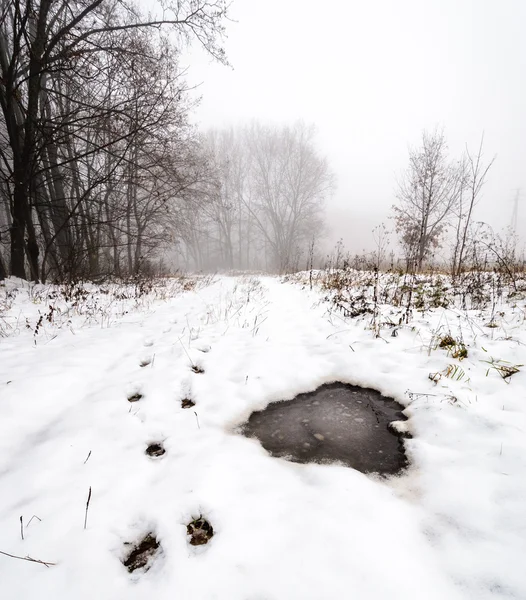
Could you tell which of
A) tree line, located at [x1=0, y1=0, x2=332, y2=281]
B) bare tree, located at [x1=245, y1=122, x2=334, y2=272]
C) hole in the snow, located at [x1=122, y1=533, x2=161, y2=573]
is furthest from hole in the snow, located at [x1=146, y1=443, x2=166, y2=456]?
bare tree, located at [x1=245, y1=122, x2=334, y2=272]

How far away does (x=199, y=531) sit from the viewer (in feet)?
4.41

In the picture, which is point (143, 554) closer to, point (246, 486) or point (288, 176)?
point (246, 486)

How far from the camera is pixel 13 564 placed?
3.76 ft

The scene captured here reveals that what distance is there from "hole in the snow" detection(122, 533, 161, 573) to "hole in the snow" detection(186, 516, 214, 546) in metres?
0.14

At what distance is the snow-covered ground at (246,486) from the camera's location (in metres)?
1.11

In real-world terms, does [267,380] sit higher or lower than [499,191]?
lower

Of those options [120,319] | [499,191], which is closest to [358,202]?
[499,191]

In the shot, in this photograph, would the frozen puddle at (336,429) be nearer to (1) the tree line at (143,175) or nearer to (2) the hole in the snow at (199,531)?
(2) the hole in the snow at (199,531)

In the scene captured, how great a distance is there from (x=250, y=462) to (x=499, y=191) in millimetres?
87111

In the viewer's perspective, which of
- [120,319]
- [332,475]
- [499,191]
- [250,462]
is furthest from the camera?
[499,191]

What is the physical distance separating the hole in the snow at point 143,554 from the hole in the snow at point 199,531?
14cm

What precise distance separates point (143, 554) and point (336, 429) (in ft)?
4.58

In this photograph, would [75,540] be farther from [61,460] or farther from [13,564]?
[61,460]

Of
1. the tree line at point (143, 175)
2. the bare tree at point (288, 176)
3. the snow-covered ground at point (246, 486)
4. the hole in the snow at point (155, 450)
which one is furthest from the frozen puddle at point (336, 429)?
the bare tree at point (288, 176)
